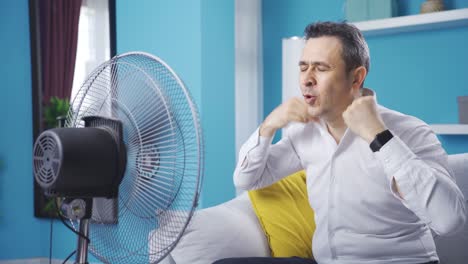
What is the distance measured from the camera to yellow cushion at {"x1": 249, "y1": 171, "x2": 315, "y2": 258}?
1877 millimetres

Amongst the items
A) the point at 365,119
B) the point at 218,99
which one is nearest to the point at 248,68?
the point at 218,99

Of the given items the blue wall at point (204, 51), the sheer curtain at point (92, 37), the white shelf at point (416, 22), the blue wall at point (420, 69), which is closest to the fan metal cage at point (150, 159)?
the blue wall at point (204, 51)

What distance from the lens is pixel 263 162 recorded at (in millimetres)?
1753

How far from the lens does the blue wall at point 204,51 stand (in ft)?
10.4

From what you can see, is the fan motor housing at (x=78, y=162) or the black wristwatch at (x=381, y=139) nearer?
the fan motor housing at (x=78, y=162)

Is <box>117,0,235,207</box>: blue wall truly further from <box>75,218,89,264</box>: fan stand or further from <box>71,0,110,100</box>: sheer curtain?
<box>75,218,89,264</box>: fan stand

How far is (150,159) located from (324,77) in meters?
0.70

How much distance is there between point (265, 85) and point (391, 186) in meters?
2.27

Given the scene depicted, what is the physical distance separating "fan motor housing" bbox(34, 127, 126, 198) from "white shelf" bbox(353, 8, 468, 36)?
2.22m

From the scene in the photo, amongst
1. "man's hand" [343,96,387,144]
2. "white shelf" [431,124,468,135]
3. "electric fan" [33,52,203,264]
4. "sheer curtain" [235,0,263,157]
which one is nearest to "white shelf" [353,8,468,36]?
"white shelf" [431,124,468,135]

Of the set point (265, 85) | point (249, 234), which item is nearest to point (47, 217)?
point (265, 85)

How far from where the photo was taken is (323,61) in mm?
1630

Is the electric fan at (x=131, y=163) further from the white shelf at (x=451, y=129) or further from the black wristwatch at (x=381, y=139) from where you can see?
the white shelf at (x=451, y=129)

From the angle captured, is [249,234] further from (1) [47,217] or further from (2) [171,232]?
(1) [47,217]
